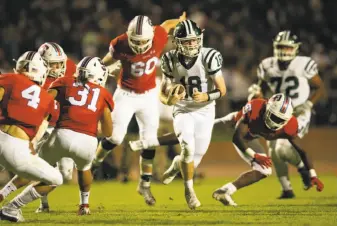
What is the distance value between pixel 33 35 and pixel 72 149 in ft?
26.8

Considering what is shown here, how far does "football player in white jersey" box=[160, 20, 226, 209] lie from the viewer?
352 inches

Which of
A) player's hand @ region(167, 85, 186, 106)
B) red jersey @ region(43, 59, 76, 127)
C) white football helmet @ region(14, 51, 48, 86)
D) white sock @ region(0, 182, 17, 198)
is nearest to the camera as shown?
white football helmet @ region(14, 51, 48, 86)

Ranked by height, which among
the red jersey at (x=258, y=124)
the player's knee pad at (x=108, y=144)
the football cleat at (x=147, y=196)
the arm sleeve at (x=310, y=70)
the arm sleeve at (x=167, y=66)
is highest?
the arm sleeve at (x=167, y=66)

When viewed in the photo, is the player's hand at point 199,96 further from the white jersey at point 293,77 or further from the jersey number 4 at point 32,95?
the white jersey at point 293,77

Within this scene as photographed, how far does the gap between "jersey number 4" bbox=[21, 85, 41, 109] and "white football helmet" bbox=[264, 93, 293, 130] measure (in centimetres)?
293

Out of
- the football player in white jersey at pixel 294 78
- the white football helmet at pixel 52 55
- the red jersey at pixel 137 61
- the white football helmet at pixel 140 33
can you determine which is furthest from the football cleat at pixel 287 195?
the white football helmet at pixel 52 55

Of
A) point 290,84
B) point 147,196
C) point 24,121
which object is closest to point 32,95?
point 24,121

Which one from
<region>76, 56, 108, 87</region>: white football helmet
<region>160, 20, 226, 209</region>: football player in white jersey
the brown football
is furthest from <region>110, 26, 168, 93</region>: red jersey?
<region>76, 56, 108, 87</region>: white football helmet

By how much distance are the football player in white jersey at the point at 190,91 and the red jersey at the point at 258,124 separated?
1.39ft

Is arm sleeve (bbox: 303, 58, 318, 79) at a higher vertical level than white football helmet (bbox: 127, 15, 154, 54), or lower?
lower

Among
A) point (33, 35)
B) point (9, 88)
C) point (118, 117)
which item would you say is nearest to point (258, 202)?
point (118, 117)

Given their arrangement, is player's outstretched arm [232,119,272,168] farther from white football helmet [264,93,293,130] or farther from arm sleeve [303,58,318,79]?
arm sleeve [303,58,318,79]

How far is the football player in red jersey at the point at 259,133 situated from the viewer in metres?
9.22

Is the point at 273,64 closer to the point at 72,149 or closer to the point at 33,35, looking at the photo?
the point at 72,149
